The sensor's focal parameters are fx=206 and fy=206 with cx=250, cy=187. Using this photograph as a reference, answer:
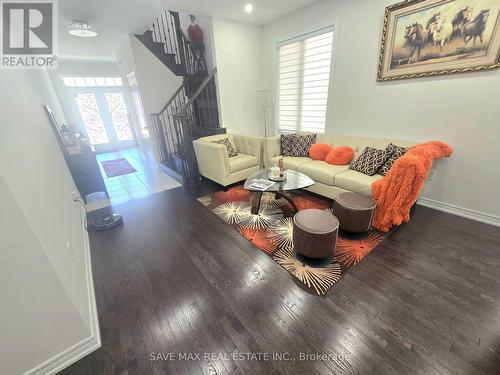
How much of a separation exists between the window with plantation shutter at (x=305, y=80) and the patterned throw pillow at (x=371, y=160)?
114cm

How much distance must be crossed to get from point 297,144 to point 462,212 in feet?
7.49

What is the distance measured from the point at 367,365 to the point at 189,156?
3514mm

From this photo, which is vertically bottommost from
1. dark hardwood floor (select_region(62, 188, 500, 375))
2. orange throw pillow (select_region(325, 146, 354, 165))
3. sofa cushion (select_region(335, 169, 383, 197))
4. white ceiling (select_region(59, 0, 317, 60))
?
dark hardwood floor (select_region(62, 188, 500, 375))

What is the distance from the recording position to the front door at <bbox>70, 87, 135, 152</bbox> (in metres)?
6.17

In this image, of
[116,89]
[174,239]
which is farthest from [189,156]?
[116,89]

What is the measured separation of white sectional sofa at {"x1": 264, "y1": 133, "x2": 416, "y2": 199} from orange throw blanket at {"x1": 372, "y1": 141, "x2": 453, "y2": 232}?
192 mm

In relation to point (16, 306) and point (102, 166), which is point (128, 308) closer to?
point (16, 306)

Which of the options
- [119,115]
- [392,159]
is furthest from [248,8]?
[119,115]

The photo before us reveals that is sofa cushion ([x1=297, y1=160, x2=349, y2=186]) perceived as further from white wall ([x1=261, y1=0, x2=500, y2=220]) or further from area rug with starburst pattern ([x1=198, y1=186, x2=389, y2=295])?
white wall ([x1=261, y1=0, x2=500, y2=220])

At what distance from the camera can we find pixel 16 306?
102 cm

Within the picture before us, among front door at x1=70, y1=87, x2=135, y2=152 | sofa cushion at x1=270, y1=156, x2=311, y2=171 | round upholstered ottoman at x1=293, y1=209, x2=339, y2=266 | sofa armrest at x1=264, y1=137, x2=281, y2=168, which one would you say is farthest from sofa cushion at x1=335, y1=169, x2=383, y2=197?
front door at x1=70, y1=87, x2=135, y2=152

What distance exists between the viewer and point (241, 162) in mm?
3453

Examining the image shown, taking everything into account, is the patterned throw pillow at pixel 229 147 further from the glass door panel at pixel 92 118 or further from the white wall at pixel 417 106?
the glass door panel at pixel 92 118

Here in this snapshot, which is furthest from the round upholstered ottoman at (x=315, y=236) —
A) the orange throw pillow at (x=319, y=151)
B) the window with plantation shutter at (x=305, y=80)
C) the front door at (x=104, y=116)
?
the front door at (x=104, y=116)
